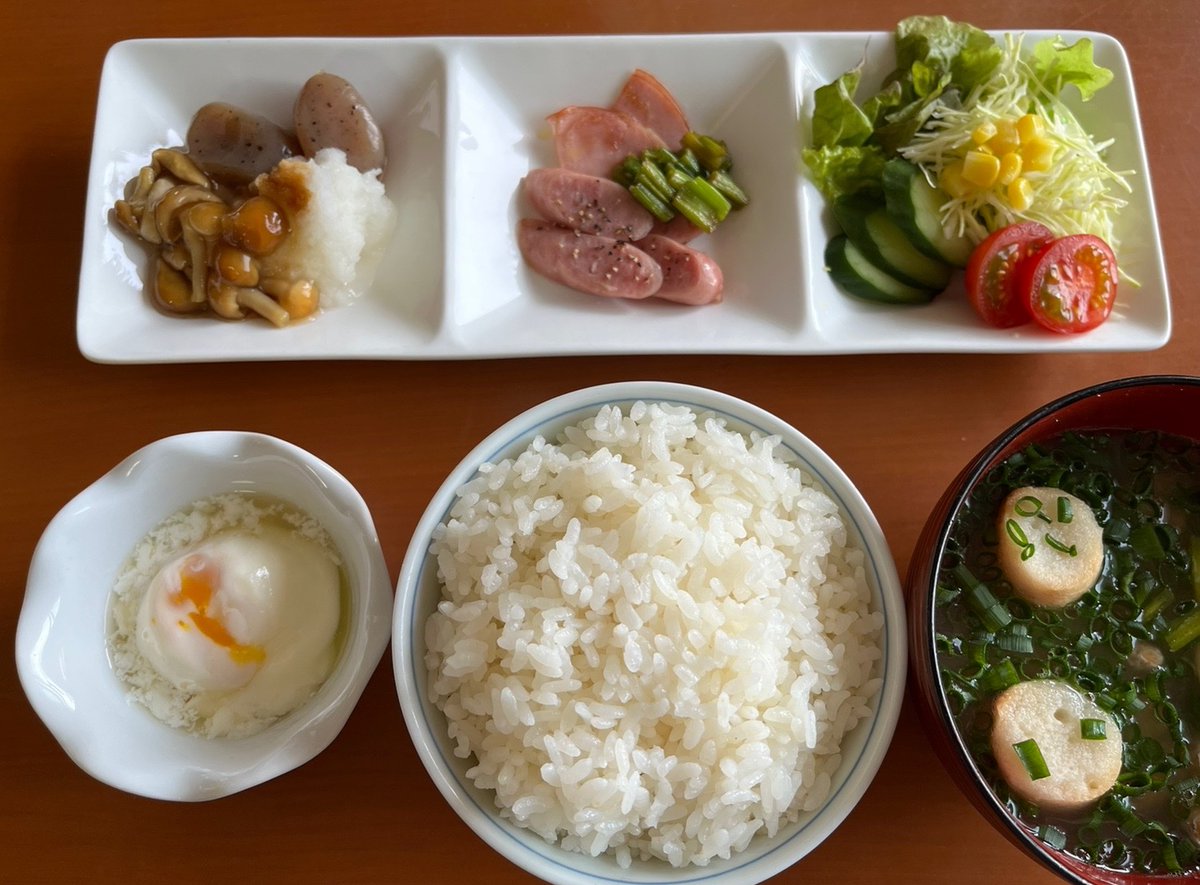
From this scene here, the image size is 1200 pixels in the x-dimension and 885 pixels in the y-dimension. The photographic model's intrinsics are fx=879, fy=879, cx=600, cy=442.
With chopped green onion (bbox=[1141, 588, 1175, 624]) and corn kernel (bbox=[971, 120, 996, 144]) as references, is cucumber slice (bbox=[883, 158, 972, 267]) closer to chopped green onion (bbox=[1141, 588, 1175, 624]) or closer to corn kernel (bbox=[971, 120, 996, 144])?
corn kernel (bbox=[971, 120, 996, 144])

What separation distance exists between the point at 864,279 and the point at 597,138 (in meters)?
0.77

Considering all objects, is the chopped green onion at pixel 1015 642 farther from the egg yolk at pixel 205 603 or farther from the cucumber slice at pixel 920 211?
the egg yolk at pixel 205 603

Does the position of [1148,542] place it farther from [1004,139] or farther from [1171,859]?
[1004,139]

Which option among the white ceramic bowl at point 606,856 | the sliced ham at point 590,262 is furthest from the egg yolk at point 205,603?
the sliced ham at point 590,262

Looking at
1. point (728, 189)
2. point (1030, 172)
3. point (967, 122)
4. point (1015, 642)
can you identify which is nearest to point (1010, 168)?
point (1030, 172)

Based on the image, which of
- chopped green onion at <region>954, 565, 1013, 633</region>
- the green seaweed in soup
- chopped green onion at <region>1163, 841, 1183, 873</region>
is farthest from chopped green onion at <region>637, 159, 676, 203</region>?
chopped green onion at <region>1163, 841, 1183, 873</region>

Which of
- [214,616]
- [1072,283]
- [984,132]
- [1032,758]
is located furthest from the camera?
[984,132]

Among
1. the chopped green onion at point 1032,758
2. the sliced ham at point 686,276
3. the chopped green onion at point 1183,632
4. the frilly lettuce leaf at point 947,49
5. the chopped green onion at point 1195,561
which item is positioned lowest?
the chopped green onion at point 1032,758

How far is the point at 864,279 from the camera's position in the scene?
2.04 meters

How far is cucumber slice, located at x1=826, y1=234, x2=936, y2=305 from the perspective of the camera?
205cm

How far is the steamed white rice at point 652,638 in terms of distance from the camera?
1459 millimetres

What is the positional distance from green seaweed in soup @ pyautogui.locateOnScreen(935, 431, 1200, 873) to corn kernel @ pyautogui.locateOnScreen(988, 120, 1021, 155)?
0.79m

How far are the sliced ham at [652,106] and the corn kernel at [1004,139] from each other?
748mm

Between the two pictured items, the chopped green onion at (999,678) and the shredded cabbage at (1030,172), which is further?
the shredded cabbage at (1030,172)
